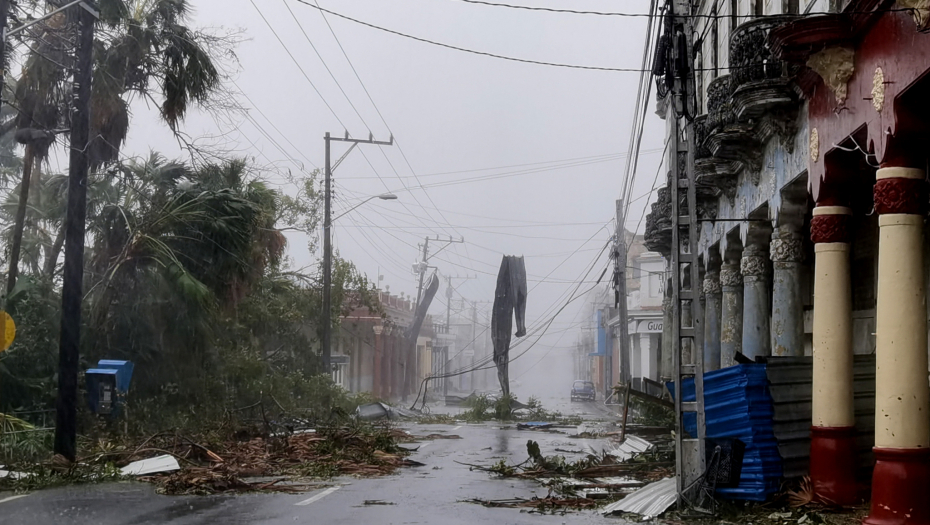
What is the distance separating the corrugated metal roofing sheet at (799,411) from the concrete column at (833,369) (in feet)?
1.22

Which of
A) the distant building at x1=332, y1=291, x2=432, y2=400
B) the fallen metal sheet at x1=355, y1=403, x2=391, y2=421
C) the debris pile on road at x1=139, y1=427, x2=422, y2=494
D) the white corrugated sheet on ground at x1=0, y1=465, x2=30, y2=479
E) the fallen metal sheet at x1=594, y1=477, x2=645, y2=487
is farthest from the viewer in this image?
A: the distant building at x1=332, y1=291, x2=432, y2=400

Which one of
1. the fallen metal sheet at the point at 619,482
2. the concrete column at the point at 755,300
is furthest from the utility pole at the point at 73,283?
the concrete column at the point at 755,300

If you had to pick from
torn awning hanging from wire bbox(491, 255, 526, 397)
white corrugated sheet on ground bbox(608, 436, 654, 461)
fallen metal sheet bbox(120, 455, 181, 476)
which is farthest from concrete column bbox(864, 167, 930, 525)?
torn awning hanging from wire bbox(491, 255, 526, 397)

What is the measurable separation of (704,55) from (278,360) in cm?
1914

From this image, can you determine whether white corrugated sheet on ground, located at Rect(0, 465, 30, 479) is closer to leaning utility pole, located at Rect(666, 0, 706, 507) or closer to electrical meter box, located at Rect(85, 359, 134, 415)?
electrical meter box, located at Rect(85, 359, 134, 415)

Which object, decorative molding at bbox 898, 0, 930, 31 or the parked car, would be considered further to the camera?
the parked car

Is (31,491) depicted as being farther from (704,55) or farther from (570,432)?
(570,432)

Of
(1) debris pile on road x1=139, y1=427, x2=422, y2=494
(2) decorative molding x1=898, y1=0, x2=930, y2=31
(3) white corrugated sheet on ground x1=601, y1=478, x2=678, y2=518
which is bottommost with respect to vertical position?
(1) debris pile on road x1=139, y1=427, x2=422, y2=494

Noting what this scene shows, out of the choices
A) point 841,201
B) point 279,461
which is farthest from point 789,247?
point 279,461

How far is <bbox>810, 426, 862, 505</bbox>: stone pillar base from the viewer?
1230 cm

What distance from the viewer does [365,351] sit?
6700 cm

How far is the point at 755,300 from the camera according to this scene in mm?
19297

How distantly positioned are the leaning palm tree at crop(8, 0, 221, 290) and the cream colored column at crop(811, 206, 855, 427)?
51.9ft

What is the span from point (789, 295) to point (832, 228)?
4.22m
